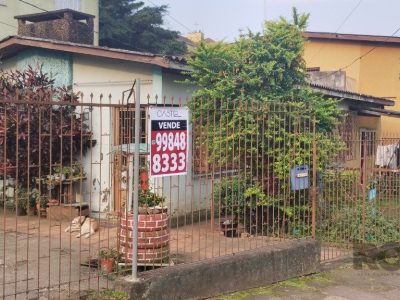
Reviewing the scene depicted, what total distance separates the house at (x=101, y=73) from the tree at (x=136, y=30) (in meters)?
15.5

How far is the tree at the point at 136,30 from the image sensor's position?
27.3 m

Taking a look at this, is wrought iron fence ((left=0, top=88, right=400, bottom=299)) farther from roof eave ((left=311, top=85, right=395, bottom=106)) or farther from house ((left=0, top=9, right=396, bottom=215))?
roof eave ((left=311, top=85, right=395, bottom=106))

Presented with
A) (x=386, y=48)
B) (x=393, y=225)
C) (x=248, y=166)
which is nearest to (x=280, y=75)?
(x=248, y=166)

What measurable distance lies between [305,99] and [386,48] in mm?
12684

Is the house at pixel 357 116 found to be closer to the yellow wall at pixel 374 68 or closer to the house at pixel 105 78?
the house at pixel 105 78

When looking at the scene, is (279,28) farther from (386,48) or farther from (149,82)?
(386,48)

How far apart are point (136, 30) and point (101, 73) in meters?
18.2

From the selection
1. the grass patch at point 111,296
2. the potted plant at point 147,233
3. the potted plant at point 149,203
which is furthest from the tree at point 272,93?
the grass patch at point 111,296

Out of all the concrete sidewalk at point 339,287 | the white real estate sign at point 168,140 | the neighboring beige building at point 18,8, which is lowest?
the concrete sidewalk at point 339,287

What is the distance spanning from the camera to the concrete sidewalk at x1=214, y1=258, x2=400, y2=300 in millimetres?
6102

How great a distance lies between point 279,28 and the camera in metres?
8.80

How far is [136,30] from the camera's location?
2800 cm

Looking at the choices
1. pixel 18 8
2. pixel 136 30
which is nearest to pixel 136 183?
pixel 18 8

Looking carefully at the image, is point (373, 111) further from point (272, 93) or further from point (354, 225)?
point (354, 225)
